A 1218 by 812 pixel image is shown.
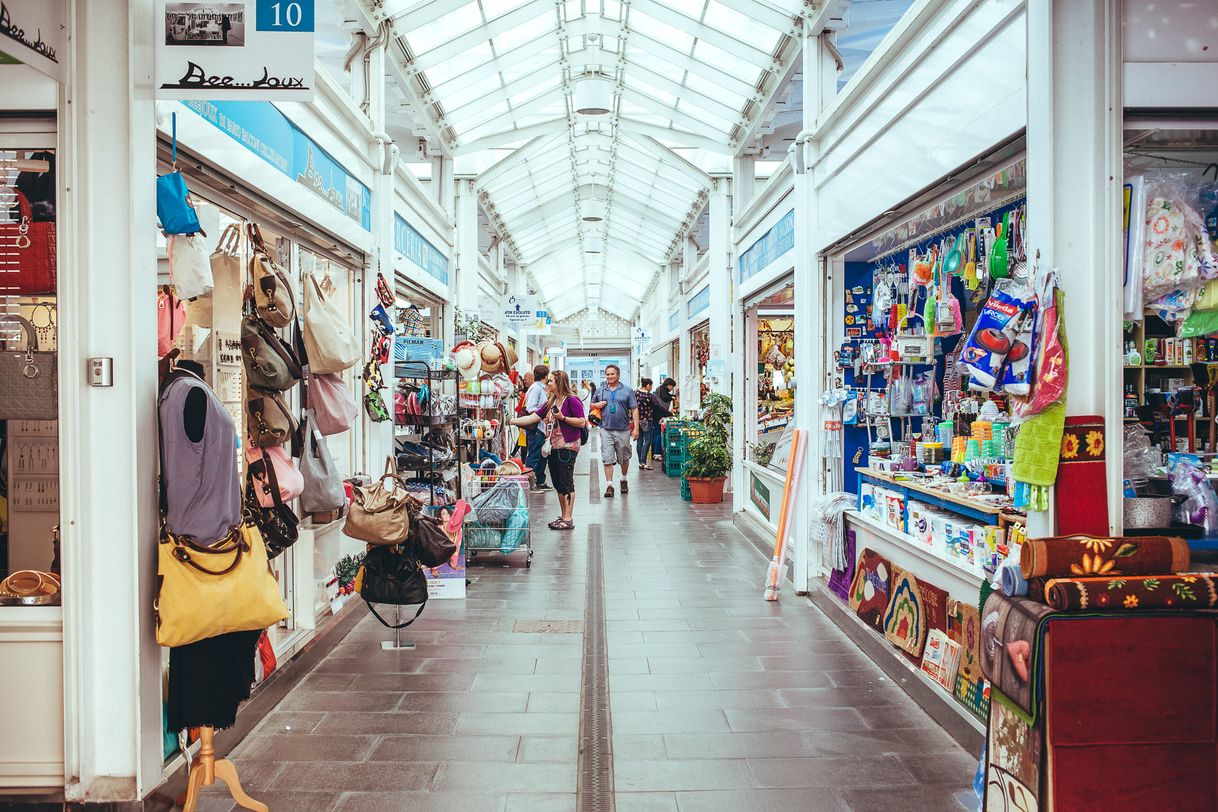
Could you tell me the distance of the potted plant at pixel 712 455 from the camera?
10.6 metres

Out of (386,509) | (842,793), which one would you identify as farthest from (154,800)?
(842,793)

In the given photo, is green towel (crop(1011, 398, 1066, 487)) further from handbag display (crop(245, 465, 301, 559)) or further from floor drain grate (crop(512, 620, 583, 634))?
floor drain grate (crop(512, 620, 583, 634))

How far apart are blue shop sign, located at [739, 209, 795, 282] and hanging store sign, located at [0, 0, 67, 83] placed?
5.11m

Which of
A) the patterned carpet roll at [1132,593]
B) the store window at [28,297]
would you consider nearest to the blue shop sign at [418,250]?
the store window at [28,297]

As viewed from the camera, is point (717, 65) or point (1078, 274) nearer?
point (1078, 274)

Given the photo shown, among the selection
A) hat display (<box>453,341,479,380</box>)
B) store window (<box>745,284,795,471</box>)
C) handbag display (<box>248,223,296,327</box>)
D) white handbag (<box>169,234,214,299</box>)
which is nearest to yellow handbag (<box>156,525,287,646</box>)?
white handbag (<box>169,234,214,299</box>)

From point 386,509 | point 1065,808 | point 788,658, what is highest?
point 386,509

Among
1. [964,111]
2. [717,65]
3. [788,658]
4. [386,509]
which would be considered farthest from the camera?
[717,65]

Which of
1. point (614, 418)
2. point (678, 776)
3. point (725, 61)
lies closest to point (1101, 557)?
point (678, 776)

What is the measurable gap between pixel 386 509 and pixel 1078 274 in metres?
3.25

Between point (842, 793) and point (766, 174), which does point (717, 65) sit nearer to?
point (766, 174)

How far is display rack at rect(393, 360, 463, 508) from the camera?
6.67 meters

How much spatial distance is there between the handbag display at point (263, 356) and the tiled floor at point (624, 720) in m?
1.51

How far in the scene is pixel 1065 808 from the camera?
2.25 m
